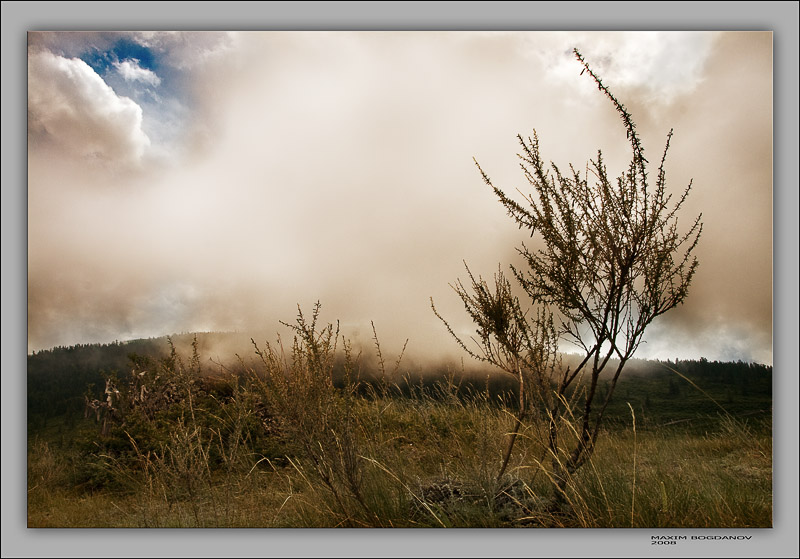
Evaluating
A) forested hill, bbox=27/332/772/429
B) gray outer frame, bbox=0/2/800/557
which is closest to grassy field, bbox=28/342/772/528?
forested hill, bbox=27/332/772/429

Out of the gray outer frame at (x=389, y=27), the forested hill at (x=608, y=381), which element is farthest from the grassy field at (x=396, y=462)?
the gray outer frame at (x=389, y=27)

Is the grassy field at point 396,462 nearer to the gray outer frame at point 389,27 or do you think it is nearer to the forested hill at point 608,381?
the forested hill at point 608,381

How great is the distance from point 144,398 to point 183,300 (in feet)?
2.37

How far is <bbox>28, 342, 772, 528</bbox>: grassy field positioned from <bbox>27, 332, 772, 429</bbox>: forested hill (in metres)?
0.01

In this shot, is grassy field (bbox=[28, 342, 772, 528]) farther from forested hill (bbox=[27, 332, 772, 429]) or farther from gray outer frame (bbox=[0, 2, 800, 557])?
gray outer frame (bbox=[0, 2, 800, 557])

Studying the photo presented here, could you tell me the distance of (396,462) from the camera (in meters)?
3.99

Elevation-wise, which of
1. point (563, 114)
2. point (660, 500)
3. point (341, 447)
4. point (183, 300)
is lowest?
point (660, 500)

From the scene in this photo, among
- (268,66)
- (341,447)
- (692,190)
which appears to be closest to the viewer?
(341,447)

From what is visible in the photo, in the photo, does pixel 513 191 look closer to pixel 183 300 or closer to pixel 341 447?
pixel 341 447

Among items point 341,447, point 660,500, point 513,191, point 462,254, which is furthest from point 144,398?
point 660,500

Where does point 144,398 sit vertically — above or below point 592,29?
below

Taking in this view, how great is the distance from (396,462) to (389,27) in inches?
111

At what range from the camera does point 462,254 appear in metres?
4.36

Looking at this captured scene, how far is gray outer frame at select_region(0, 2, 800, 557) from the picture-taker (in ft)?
13.0
